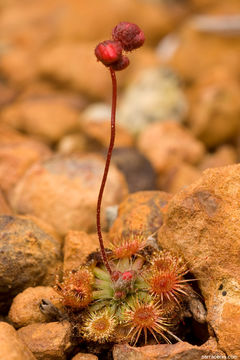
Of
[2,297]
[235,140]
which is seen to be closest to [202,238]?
[2,297]

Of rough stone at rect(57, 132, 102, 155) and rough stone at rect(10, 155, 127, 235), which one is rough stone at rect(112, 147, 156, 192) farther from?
rough stone at rect(57, 132, 102, 155)

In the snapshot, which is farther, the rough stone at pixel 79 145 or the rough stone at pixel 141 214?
the rough stone at pixel 79 145

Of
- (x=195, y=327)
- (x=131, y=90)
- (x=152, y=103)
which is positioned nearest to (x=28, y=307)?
(x=195, y=327)

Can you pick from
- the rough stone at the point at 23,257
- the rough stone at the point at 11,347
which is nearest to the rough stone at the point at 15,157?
the rough stone at the point at 23,257

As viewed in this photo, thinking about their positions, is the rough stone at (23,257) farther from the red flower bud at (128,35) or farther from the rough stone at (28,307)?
the red flower bud at (128,35)

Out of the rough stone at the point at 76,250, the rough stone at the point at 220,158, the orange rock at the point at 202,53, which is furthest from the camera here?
the orange rock at the point at 202,53

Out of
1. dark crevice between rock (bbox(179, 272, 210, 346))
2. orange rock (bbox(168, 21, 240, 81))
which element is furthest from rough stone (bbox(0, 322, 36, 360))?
orange rock (bbox(168, 21, 240, 81))
